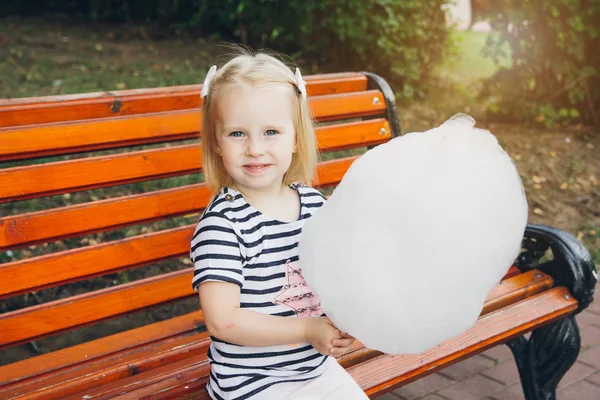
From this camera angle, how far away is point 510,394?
10.3 ft

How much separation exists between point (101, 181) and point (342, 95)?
3.49 feet

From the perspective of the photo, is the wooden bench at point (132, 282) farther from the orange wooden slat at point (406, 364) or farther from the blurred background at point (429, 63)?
the blurred background at point (429, 63)

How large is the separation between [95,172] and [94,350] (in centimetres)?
55

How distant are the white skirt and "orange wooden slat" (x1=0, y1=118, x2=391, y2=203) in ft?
2.99

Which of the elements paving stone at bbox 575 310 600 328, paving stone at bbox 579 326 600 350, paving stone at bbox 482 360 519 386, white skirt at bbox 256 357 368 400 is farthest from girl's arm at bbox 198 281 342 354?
paving stone at bbox 575 310 600 328

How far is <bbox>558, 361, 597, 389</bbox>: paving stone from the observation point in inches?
127

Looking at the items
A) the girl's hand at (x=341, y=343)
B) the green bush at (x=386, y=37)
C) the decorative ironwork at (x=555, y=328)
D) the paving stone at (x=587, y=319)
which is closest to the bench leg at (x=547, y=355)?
the decorative ironwork at (x=555, y=328)

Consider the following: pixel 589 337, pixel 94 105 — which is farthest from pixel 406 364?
pixel 589 337

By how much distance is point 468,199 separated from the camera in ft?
4.68

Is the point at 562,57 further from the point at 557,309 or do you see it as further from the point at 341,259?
the point at 341,259

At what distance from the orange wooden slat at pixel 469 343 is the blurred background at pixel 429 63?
1.99 metres

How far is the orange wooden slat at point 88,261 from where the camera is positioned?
7.30ft

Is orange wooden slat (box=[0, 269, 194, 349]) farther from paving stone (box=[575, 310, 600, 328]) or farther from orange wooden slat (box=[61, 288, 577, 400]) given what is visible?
paving stone (box=[575, 310, 600, 328])

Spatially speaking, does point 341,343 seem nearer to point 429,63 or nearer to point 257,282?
point 257,282
